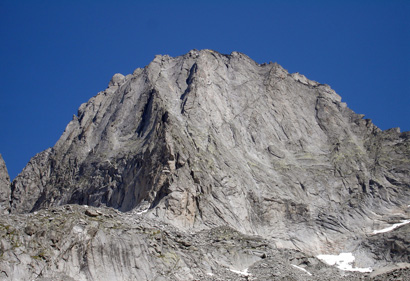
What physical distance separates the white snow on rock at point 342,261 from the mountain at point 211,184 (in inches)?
34.9

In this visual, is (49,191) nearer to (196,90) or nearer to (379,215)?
(196,90)

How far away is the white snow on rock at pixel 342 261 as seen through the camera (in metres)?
93.2

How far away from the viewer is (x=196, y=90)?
12219cm

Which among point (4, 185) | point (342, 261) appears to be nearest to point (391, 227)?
point (342, 261)

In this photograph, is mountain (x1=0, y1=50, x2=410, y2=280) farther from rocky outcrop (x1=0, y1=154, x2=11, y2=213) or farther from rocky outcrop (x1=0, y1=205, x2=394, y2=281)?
rocky outcrop (x1=0, y1=154, x2=11, y2=213)

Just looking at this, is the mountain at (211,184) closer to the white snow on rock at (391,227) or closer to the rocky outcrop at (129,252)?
the rocky outcrop at (129,252)

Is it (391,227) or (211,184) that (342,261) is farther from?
(211,184)

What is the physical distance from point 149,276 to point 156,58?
71430 mm

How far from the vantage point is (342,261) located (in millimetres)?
95562

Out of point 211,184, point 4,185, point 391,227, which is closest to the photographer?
point 211,184

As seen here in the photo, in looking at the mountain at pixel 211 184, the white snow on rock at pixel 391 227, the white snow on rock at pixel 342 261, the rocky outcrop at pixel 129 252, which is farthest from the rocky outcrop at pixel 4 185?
the white snow on rock at pixel 391 227

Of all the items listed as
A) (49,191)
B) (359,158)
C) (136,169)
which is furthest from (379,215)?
(49,191)

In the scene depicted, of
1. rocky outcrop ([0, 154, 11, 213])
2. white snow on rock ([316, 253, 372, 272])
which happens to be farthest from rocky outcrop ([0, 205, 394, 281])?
rocky outcrop ([0, 154, 11, 213])

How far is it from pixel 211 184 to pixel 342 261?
20128 mm
